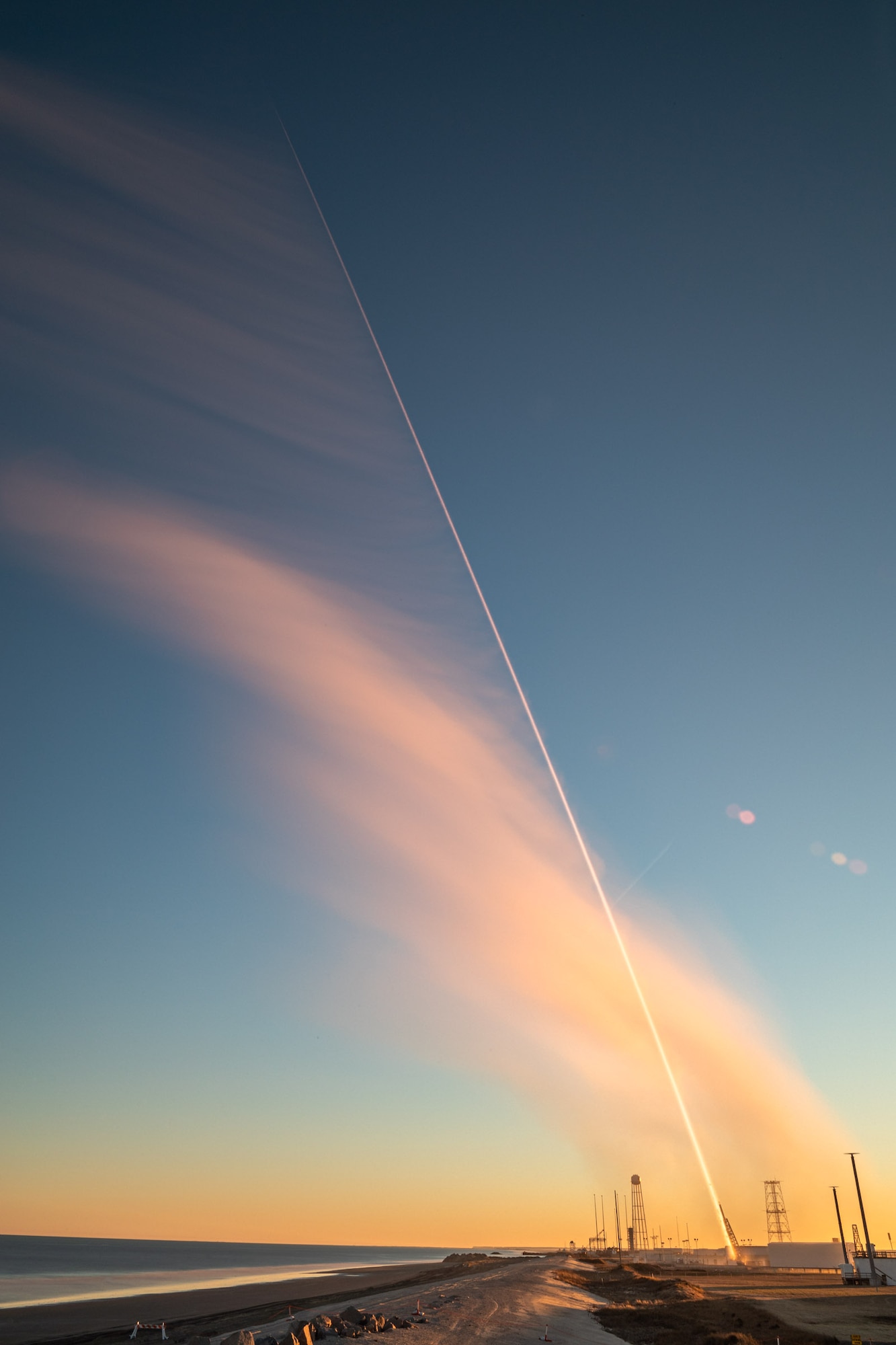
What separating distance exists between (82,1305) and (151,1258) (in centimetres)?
11602

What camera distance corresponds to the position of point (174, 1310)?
56.1m

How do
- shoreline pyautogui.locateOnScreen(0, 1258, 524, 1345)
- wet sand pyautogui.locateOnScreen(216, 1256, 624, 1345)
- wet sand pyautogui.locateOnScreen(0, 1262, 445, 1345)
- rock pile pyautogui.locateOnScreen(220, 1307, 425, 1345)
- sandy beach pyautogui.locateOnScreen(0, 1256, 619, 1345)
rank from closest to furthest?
rock pile pyautogui.locateOnScreen(220, 1307, 425, 1345), wet sand pyautogui.locateOnScreen(216, 1256, 624, 1345), sandy beach pyautogui.locateOnScreen(0, 1256, 619, 1345), shoreline pyautogui.locateOnScreen(0, 1258, 524, 1345), wet sand pyautogui.locateOnScreen(0, 1262, 445, 1345)

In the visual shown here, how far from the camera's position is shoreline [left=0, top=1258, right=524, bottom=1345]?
40.6 m

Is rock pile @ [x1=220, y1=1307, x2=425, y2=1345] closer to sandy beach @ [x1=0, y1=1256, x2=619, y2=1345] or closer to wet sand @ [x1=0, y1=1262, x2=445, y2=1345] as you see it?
sandy beach @ [x1=0, y1=1256, x2=619, y2=1345]

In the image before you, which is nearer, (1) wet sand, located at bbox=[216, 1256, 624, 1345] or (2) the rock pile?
(2) the rock pile

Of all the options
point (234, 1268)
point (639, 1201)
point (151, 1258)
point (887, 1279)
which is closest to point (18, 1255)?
point (151, 1258)

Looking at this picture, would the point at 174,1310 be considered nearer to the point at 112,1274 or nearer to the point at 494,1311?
the point at 494,1311

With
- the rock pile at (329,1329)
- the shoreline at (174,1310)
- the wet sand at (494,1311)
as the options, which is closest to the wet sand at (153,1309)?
the shoreline at (174,1310)

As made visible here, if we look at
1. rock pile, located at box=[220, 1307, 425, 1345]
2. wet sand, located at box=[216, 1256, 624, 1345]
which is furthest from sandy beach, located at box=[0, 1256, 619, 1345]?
rock pile, located at box=[220, 1307, 425, 1345]

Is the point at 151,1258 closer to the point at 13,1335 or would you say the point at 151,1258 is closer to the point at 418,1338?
the point at 13,1335

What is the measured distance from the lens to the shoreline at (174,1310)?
133 feet

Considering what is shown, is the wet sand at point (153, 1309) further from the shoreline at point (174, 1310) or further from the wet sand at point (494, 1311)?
the wet sand at point (494, 1311)

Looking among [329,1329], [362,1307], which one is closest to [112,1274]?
[362,1307]

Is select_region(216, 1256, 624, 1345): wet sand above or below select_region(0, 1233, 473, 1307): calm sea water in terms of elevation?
above
